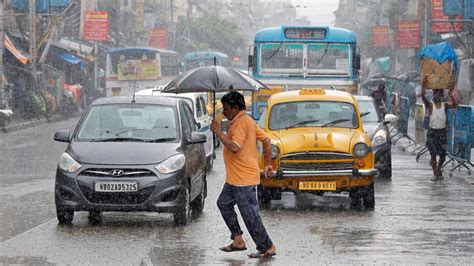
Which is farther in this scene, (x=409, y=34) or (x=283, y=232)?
(x=409, y=34)

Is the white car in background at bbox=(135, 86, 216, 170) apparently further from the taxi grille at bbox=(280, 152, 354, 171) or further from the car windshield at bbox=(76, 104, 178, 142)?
the car windshield at bbox=(76, 104, 178, 142)

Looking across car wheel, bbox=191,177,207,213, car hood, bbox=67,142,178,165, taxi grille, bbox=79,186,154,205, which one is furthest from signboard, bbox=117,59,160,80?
taxi grille, bbox=79,186,154,205

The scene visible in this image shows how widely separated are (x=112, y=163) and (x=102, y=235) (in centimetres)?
98

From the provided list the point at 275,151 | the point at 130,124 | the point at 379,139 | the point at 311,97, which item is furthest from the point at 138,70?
the point at 130,124

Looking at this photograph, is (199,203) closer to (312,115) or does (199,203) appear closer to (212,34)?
(312,115)

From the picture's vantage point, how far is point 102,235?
1284 cm

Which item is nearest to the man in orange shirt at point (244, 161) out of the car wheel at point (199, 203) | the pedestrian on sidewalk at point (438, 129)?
the car wheel at point (199, 203)

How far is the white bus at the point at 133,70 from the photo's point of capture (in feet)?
168

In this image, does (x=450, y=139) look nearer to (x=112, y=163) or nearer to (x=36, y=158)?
(x=36, y=158)

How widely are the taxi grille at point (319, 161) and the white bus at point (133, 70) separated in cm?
3507

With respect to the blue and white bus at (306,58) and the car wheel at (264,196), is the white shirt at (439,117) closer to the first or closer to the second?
the car wheel at (264,196)

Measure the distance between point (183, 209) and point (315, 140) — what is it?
9.27 feet

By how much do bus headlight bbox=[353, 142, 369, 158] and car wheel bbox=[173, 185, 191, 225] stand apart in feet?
9.54

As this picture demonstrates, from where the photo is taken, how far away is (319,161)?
15617mm
